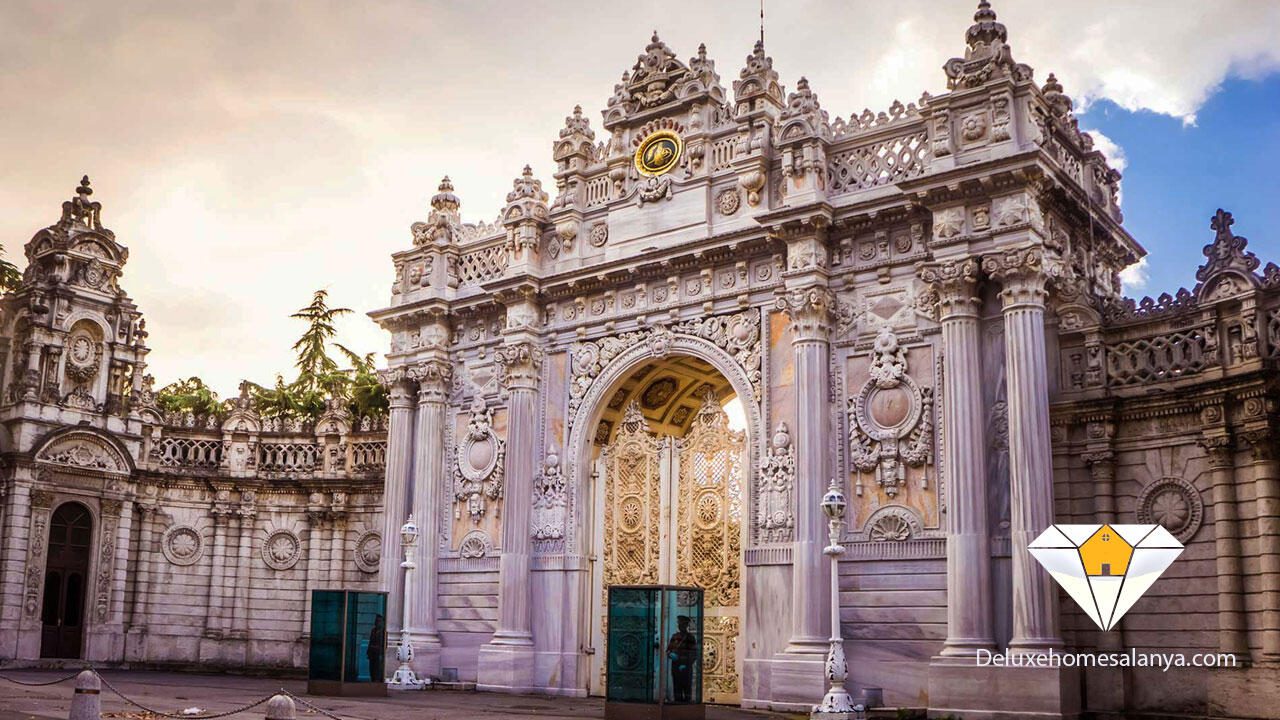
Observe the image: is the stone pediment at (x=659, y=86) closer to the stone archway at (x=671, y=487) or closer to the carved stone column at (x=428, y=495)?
the stone archway at (x=671, y=487)

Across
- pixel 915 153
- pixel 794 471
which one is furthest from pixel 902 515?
pixel 915 153

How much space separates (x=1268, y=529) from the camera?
1638cm

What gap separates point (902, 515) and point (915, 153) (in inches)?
237

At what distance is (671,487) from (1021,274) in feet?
27.7

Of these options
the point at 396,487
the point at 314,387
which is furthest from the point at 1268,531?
the point at 314,387

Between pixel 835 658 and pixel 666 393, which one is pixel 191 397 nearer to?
pixel 666 393

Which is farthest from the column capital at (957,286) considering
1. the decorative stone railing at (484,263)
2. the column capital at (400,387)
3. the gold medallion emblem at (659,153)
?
the column capital at (400,387)

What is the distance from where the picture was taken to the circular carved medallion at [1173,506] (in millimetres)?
17719

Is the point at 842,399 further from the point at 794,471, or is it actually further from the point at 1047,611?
the point at 1047,611

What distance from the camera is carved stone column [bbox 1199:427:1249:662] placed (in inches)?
659

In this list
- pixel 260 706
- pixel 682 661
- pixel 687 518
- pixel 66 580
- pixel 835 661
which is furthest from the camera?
pixel 66 580

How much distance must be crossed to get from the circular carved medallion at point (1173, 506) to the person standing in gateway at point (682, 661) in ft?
21.8

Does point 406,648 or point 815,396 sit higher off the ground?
point 815,396

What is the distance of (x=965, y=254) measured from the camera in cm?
1989
